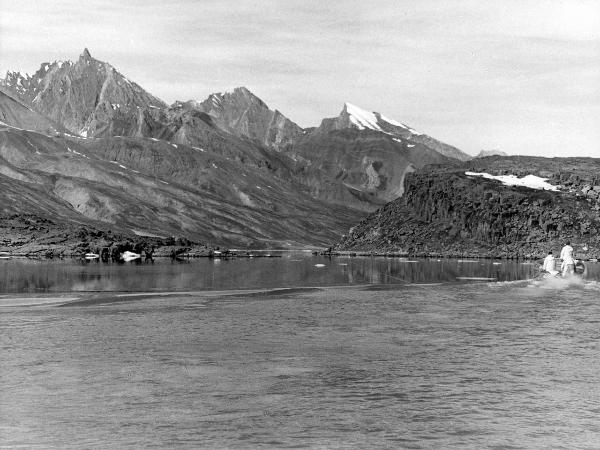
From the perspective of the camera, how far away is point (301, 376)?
4047 centimetres

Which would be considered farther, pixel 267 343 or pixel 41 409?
pixel 267 343

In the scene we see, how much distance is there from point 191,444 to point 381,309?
4846 centimetres

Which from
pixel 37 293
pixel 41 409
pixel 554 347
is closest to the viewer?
pixel 41 409

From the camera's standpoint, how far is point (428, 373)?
41.3 metres

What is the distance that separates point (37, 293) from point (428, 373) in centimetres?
6488

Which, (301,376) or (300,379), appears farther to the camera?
(301,376)

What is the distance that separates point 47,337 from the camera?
53781 mm

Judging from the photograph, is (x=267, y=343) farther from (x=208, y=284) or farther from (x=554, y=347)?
(x=208, y=284)

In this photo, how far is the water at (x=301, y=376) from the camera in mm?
29828

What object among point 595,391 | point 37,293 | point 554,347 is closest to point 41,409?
point 595,391

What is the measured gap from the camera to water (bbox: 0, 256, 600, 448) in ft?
97.9

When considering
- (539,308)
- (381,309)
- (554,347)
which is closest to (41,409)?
(554,347)

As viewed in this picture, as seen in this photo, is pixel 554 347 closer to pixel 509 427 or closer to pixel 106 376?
pixel 509 427

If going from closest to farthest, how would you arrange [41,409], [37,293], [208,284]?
[41,409], [37,293], [208,284]
